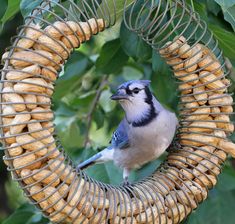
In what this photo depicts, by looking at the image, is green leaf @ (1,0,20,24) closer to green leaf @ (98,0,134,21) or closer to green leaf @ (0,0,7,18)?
green leaf @ (0,0,7,18)

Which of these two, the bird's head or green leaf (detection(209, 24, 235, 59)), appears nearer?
green leaf (detection(209, 24, 235, 59))

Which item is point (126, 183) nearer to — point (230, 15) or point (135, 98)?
point (135, 98)

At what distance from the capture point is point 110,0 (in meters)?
2.33

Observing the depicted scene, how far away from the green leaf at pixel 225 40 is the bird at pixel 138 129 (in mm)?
312

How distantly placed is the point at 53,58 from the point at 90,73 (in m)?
1.39

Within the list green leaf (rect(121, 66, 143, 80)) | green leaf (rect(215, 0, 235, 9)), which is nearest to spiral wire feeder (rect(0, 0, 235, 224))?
green leaf (rect(215, 0, 235, 9))

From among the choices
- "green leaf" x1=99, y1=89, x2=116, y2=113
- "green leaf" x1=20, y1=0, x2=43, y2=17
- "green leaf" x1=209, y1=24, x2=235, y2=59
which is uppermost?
"green leaf" x1=209, y1=24, x2=235, y2=59

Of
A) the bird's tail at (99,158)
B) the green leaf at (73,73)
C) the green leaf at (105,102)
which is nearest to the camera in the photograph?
the bird's tail at (99,158)

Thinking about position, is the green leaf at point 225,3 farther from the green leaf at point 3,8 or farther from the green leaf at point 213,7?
the green leaf at point 3,8

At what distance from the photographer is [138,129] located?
8.59ft

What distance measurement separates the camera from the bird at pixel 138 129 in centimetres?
255

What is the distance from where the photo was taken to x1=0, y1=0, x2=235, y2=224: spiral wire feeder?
6.86ft

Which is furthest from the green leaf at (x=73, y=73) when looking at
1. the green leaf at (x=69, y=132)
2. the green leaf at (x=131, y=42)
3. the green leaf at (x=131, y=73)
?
the green leaf at (x=131, y=42)

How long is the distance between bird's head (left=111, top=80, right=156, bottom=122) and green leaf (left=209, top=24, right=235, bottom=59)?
1.04 feet
